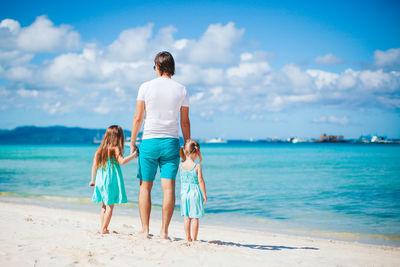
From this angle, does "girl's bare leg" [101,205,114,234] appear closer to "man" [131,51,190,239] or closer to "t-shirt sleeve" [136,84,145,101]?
"man" [131,51,190,239]

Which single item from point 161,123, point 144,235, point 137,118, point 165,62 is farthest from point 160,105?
point 144,235

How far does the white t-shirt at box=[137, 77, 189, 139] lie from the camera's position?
427cm

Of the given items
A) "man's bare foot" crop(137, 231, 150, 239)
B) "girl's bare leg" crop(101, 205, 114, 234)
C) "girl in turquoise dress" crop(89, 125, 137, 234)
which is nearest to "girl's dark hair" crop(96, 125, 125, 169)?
"girl in turquoise dress" crop(89, 125, 137, 234)

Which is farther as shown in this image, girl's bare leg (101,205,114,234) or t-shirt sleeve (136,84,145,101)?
girl's bare leg (101,205,114,234)

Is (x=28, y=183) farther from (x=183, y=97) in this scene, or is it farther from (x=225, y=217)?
(x=183, y=97)

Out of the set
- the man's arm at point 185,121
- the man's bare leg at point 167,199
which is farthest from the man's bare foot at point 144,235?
the man's arm at point 185,121

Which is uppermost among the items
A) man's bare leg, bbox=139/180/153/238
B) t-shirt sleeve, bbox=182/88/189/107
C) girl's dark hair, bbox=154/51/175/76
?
girl's dark hair, bbox=154/51/175/76

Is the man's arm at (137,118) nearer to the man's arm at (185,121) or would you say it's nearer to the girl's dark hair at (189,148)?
the man's arm at (185,121)

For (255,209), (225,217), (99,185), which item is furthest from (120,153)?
(255,209)

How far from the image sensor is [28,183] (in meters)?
18.2

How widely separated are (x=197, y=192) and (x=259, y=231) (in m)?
3.93

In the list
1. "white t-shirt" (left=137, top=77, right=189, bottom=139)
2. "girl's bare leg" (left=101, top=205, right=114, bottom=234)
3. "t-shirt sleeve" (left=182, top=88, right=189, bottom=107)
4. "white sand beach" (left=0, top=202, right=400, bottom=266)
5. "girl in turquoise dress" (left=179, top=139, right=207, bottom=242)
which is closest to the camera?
"white sand beach" (left=0, top=202, right=400, bottom=266)

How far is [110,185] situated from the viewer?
5.10 m

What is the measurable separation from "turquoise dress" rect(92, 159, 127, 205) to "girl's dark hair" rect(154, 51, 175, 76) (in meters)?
1.71
